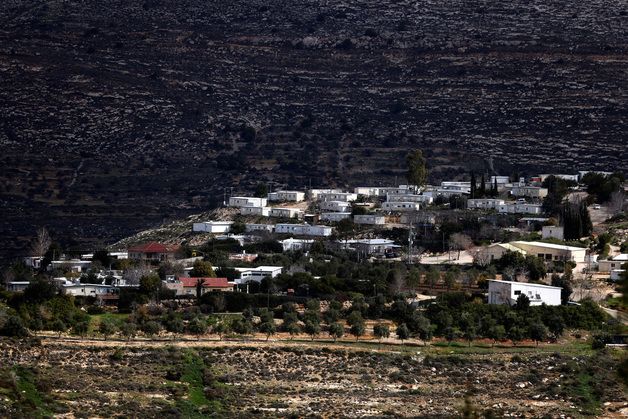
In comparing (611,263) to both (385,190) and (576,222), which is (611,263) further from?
(385,190)

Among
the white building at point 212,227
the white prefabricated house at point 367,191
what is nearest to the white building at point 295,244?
the white building at point 212,227

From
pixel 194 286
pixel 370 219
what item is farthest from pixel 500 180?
pixel 194 286

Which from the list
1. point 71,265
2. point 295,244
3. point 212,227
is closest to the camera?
point 71,265

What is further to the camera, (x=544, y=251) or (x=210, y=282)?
Result: (x=544, y=251)

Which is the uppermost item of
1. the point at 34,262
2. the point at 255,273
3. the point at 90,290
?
the point at 34,262

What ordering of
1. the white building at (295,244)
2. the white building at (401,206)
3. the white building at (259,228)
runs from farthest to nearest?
the white building at (401,206) < the white building at (259,228) < the white building at (295,244)

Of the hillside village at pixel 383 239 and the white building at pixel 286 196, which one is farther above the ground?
the white building at pixel 286 196

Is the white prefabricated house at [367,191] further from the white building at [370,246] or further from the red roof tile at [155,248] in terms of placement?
the red roof tile at [155,248]
